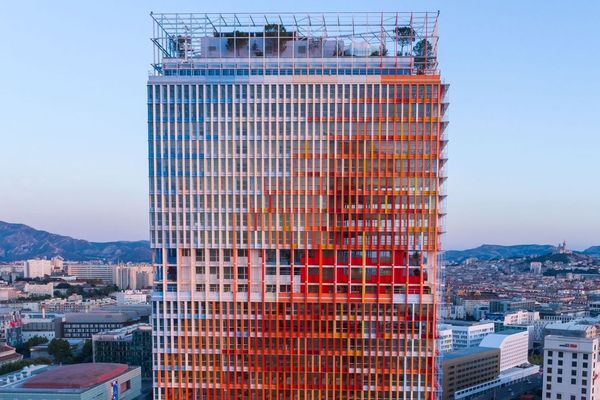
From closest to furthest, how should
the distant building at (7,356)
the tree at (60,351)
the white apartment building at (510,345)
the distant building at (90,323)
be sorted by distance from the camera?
the distant building at (7,356) → the tree at (60,351) → the white apartment building at (510,345) → the distant building at (90,323)

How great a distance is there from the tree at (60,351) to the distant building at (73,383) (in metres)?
35.3

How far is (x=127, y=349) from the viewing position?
144500 mm

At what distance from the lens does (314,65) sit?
5534 centimetres

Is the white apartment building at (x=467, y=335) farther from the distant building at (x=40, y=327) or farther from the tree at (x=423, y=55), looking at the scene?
the tree at (x=423, y=55)

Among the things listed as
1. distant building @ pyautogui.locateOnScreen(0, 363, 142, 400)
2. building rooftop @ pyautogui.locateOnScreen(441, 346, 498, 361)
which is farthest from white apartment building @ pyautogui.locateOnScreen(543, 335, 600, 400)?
distant building @ pyautogui.locateOnScreen(0, 363, 142, 400)

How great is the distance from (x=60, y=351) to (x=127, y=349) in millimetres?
21159

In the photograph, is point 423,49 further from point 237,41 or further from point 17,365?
point 17,365

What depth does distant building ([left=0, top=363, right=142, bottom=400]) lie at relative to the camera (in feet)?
303

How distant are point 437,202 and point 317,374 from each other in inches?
814

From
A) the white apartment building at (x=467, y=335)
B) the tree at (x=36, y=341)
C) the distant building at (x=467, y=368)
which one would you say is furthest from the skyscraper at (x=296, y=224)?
the tree at (x=36, y=341)

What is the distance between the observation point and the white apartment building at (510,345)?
15050cm

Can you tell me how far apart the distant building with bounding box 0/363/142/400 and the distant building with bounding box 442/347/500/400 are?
220 ft

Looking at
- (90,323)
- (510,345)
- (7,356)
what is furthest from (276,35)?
(90,323)

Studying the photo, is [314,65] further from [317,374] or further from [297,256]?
[317,374]
